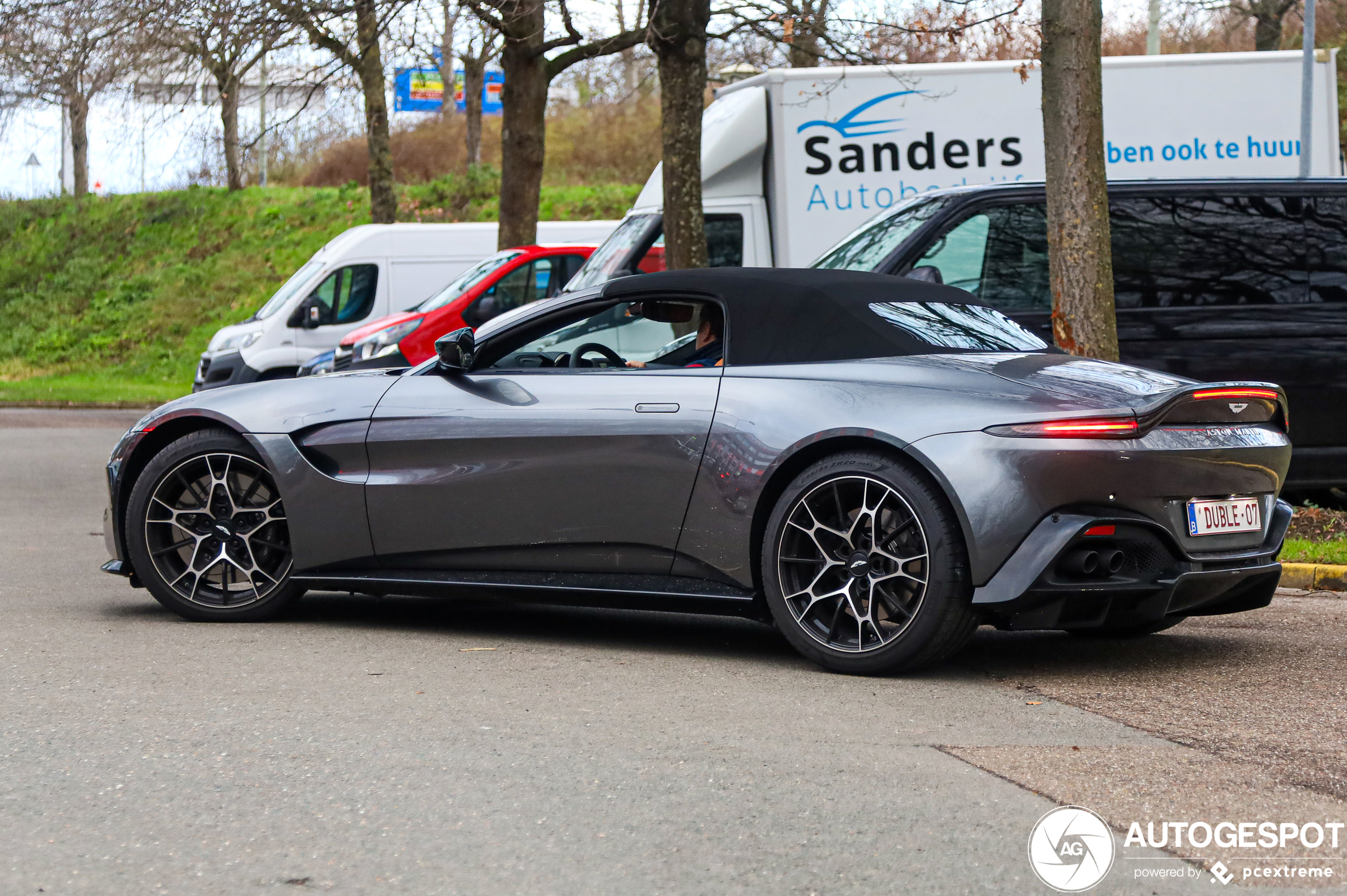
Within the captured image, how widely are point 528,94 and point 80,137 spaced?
11.5 meters

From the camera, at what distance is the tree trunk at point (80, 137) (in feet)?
56.8

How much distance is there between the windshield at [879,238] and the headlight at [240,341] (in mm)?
10900

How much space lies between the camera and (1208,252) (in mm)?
9562

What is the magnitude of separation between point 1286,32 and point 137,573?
3515 cm

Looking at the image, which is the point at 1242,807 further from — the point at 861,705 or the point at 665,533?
the point at 665,533

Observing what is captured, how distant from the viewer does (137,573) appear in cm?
662

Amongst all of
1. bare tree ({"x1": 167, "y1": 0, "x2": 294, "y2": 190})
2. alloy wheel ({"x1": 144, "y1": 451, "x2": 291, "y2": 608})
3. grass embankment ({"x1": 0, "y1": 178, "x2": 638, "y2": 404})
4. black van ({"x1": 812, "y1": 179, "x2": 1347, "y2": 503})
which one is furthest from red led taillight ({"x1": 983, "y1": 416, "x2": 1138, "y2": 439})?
grass embankment ({"x1": 0, "y1": 178, "x2": 638, "y2": 404})

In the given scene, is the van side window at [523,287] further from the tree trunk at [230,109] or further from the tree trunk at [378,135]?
the tree trunk at [230,109]

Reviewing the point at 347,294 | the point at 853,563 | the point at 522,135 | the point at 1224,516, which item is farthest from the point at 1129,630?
the point at 347,294

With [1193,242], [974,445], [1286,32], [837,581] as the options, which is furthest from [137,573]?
[1286,32]


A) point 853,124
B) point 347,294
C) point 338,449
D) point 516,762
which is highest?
point 853,124

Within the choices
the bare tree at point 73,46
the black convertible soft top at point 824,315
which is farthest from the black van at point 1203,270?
the bare tree at point 73,46

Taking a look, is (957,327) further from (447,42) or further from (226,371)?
(226,371)

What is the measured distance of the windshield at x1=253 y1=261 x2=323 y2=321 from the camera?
19453mm
